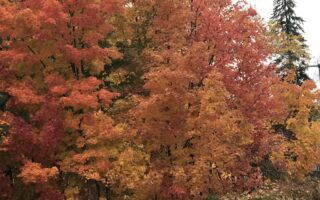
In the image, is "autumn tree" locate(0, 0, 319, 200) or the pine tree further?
the pine tree

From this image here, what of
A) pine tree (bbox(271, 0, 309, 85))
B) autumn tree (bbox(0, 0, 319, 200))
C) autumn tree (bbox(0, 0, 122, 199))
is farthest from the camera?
pine tree (bbox(271, 0, 309, 85))

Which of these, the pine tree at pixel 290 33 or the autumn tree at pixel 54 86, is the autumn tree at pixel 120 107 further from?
the pine tree at pixel 290 33

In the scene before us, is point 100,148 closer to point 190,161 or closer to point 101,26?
point 190,161

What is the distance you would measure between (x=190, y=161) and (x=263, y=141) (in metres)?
6.49

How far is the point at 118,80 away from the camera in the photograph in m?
23.4

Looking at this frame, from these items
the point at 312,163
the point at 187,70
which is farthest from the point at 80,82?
the point at 312,163

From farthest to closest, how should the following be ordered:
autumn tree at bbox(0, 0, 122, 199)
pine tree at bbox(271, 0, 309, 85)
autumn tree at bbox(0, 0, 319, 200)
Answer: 1. pine tree at bbox(271, 0, 309, 85)
2. autumn tree at bbox(0, 0, 319, 200)
3. autumn tree at bbox(0, 0, 122, 199)

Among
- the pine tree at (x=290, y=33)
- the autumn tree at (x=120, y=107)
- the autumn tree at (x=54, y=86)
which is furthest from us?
the pine tree at (x=290, y=33)

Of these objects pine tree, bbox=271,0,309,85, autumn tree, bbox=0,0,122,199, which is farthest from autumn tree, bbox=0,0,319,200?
pine tree, bbox=271,0,309,85

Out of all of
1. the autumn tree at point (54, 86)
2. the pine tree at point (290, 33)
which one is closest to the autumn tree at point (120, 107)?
the autumn tree at point (54, 86)

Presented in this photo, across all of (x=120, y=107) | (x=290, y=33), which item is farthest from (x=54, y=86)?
(x=290, y=33)

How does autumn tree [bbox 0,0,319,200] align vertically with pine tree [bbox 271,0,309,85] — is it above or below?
below

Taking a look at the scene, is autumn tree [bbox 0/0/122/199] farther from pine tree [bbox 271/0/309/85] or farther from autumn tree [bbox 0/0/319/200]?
pine tree [bbox 271/0/309/85]

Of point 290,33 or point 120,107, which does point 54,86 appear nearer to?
point 120,107
